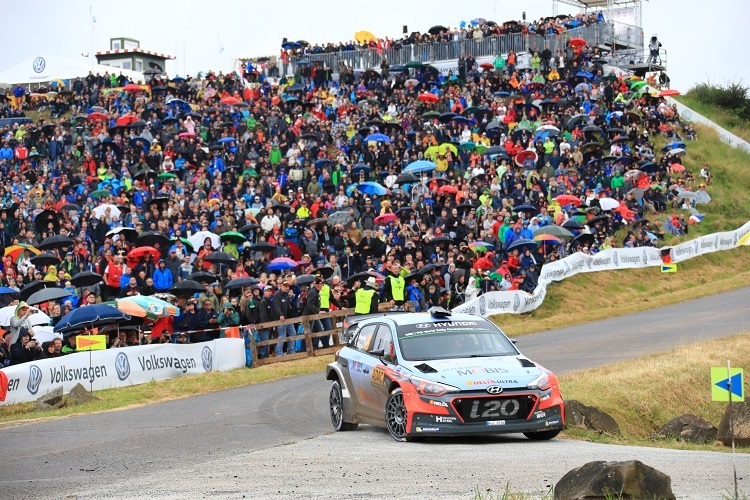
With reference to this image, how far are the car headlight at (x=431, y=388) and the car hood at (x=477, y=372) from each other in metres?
0.07

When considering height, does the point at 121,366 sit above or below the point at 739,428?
below

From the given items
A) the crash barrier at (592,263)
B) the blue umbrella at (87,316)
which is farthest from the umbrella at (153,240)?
the crash barrier at (592,263)

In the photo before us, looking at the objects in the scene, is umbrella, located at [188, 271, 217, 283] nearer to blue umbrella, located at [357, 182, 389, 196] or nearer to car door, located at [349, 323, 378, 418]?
blue umbrella, located at [357, 182, 389, 196]

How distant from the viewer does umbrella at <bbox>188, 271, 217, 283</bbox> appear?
27.4 meters

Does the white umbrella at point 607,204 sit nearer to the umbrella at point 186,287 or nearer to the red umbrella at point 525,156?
the red umbrella at point 525,156

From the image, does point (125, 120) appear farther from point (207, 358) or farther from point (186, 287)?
point (207, 358)

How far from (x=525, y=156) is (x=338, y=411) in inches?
988

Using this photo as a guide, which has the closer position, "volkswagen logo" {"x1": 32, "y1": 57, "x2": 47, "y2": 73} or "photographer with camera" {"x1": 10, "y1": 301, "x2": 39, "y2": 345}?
"photographer with camera" {"x1": 10, "y1": 301, "x2": 39, "y2": 345}

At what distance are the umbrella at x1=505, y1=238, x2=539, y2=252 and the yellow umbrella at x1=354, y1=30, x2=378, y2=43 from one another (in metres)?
27.2

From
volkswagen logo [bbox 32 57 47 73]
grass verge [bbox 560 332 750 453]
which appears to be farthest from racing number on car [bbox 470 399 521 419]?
volkswagen logo [bbox 32 57 47 73]

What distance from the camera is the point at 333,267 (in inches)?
1184

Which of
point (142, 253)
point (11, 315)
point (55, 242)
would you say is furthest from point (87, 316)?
point (55, 242)

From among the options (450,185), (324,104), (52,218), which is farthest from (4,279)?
(324,104)

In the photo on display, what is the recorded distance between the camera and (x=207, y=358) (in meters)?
25.3
